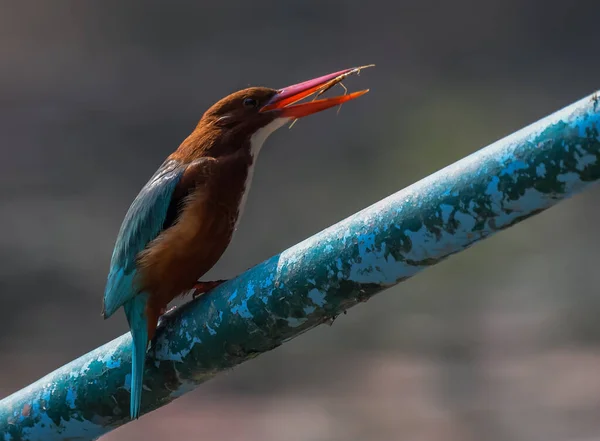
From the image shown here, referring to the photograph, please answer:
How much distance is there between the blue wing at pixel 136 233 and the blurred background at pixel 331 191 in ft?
9.05

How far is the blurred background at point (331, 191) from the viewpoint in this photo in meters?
4.55

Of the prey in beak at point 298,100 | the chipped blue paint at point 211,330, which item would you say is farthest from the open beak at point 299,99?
the chipped blue paint at point 211,330

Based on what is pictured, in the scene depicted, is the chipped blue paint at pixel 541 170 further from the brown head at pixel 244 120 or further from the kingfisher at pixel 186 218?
the brown head at pixel 244 120

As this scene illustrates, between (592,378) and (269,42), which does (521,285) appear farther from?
(269,42)

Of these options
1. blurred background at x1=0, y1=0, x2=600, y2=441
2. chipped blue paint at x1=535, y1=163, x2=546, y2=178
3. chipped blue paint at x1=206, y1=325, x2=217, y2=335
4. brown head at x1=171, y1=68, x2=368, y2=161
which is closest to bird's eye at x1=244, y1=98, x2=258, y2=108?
brown head at x1=171, y1=68, x2=368, y2=161

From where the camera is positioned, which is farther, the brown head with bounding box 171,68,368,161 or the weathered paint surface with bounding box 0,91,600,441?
the brown head with bounding box 171,68,368,161

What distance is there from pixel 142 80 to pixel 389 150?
1.81 metres

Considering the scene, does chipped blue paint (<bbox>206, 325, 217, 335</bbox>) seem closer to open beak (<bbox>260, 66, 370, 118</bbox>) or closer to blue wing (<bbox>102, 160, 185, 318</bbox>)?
blue wing (<bbox>102, 160, 185, 318</bbox>)

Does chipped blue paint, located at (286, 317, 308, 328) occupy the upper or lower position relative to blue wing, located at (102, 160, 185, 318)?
lower

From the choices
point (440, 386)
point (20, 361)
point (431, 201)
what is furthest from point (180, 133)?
point (431, 201)

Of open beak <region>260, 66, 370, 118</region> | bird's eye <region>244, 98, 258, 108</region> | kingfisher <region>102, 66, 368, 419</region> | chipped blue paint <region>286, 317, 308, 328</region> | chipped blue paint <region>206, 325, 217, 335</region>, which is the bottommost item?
chipped blue paint <region>286, 317, 308, 328</region>

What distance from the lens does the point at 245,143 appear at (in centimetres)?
171

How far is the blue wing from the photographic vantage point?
1537 millimetres

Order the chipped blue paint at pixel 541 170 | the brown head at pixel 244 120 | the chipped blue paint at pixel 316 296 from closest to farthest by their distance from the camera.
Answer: the chipped blue paint at pixel 541 170
the chipped blue paint at pixel 316 296
the brown head at pixel 244 120
